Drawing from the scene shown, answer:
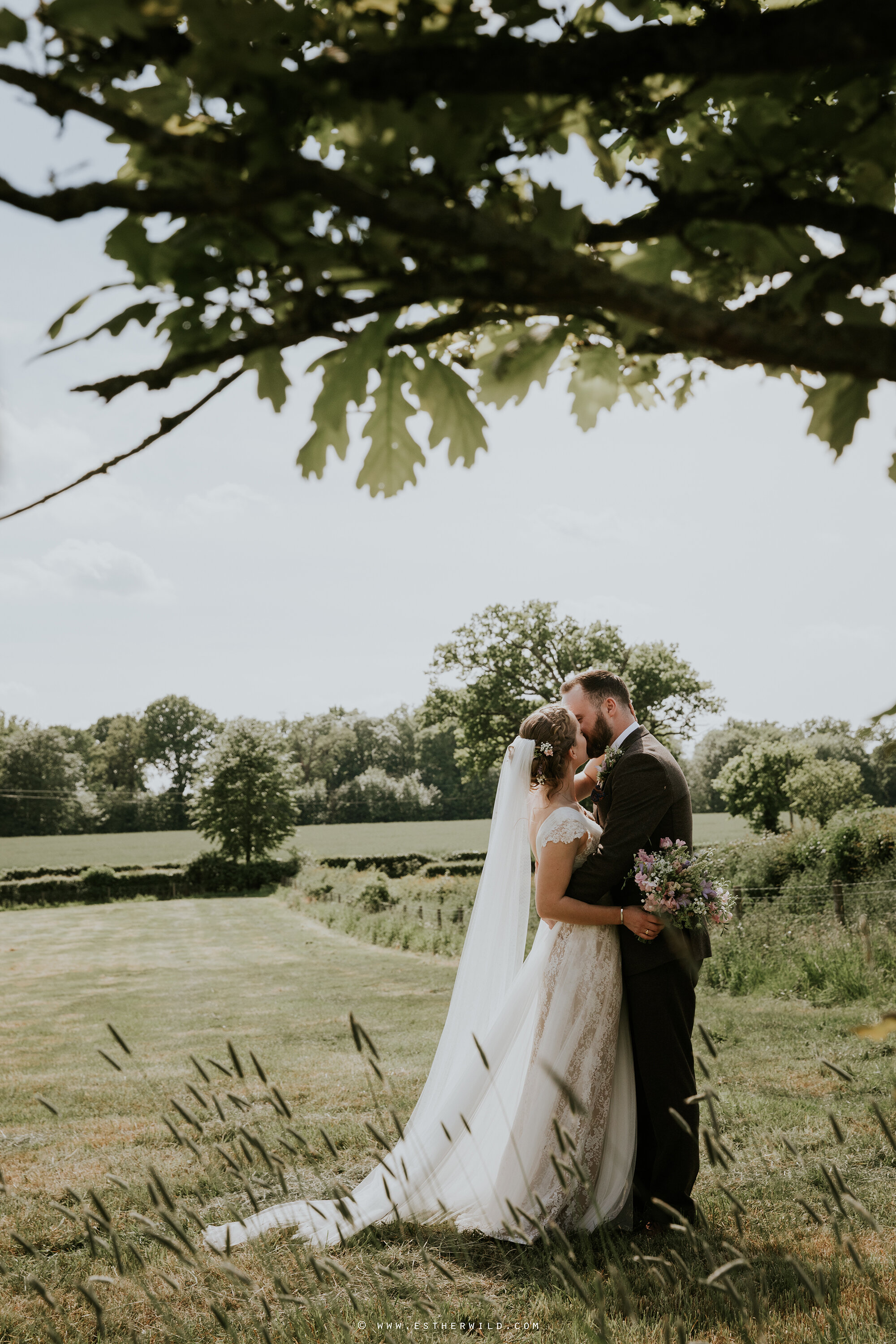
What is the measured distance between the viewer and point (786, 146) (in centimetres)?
143

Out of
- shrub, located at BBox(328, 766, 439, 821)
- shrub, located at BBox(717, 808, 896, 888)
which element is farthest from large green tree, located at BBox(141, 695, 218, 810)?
shrub, located at BBox(717, 808, 896, 888)

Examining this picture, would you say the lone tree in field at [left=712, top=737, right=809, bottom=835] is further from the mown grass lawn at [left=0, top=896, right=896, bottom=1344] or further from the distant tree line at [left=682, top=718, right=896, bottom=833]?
the mown grass lawn at [left=0, top=896, right=896, bottom=1344]

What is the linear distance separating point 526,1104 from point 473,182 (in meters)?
4.37

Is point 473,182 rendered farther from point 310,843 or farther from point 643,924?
point 310,843

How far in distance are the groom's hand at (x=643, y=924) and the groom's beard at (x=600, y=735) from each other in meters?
0.98

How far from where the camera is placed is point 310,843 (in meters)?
63.3

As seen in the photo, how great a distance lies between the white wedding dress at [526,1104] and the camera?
14.3 feet

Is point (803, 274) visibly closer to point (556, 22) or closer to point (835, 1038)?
point (556, 22)

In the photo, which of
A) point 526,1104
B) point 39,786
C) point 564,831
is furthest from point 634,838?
point 39,786

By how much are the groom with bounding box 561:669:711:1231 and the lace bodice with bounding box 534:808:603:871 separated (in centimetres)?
10

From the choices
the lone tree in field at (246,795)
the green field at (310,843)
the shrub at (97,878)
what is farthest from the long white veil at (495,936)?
the lone tree in field at (246,795)

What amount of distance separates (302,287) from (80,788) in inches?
3758

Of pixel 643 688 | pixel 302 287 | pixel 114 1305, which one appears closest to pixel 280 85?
pixel 302 287

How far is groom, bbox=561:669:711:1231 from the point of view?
14.3 feet
